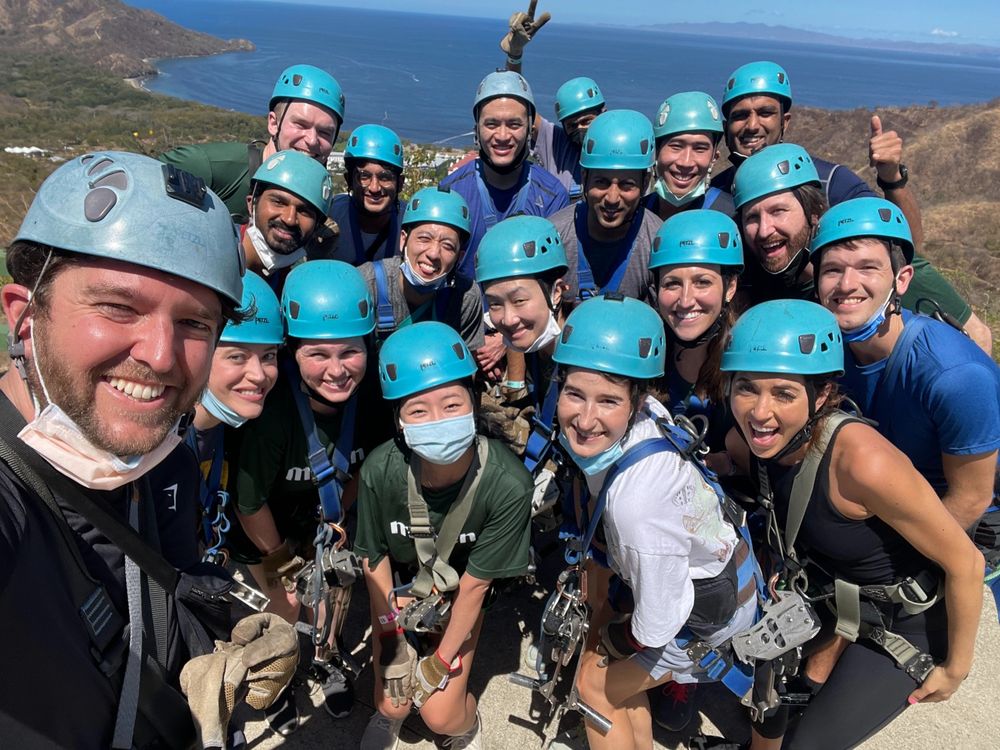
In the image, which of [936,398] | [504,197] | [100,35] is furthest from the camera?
[100,35]

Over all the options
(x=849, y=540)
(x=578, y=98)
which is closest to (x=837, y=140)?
(x=578, y=98)

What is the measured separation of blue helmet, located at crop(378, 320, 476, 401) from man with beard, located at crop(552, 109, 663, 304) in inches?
61.7

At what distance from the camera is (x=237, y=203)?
5.54m

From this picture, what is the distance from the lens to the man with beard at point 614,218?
5066mm

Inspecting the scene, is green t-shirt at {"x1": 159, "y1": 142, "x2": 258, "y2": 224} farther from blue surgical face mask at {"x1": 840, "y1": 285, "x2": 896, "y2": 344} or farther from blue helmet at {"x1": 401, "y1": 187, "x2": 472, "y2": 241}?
blue surgical face mask at {"x1": 840, "y1": 285, "x2": 896, "y2": 344}

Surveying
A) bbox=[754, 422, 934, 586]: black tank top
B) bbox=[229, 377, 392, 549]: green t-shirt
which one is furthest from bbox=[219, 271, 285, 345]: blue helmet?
bbox=[754, 422, 934, 586]: black tank top

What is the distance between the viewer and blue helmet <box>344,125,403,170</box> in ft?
18.4

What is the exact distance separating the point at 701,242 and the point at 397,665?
345 centimetres

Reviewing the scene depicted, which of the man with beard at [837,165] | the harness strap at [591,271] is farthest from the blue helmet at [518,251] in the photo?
the man with beard at [837,165]

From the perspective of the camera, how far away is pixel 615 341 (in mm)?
3479

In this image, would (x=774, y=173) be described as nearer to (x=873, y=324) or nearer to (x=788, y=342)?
(x=873, y=324)

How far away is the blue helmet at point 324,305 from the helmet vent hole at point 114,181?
2043 millimetres

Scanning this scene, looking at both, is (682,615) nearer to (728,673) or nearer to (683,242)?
(728,673)

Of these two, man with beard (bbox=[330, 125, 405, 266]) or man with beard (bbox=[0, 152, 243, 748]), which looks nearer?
man with beard (bbox=[0, 152, 243, 748])
